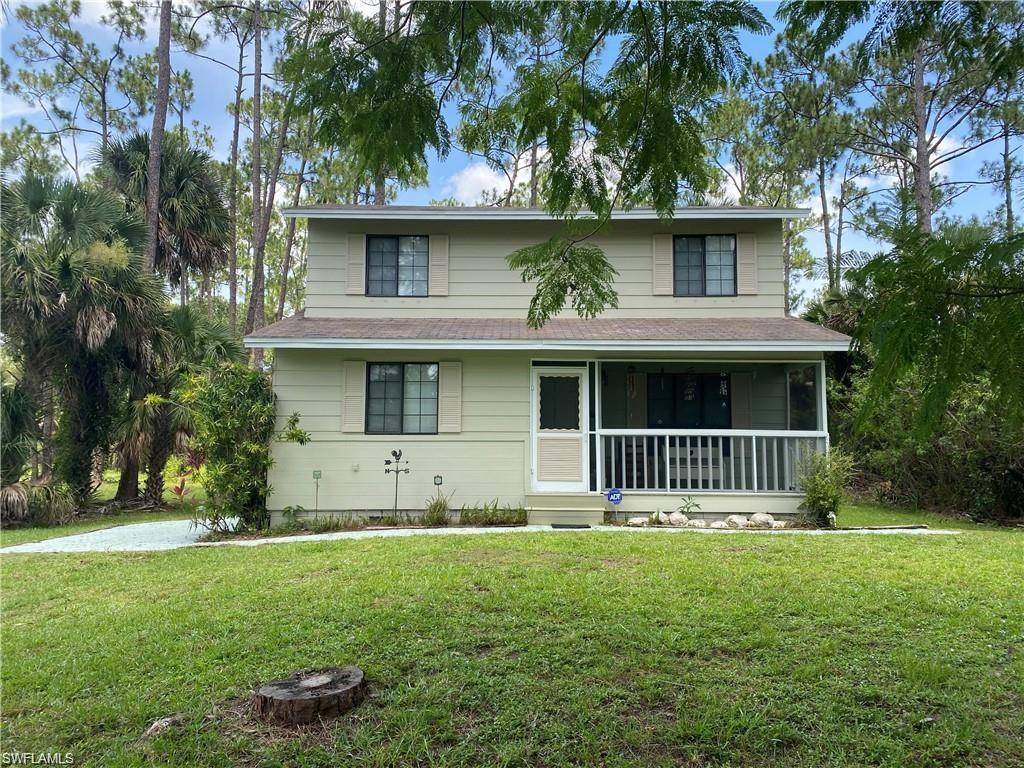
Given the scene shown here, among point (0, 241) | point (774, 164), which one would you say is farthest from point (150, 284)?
point (774, 164)

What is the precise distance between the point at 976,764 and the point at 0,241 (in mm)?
13905

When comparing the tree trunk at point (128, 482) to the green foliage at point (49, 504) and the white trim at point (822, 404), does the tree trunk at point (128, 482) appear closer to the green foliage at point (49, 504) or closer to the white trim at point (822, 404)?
the green foliage at point (49, 504)

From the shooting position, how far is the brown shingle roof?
9617 millimetres

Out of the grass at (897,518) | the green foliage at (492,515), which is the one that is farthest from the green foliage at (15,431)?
the grass at (897,518)

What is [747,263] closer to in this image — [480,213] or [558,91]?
[480,213]

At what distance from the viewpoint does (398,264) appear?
1161 centimetres

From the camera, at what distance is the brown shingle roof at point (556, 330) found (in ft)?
31.6

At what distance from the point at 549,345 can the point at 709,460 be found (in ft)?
10.7

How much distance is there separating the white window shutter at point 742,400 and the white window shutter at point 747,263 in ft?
5.45

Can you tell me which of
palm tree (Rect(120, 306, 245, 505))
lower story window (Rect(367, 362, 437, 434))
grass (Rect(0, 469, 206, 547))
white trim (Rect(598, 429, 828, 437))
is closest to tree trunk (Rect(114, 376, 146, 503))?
palm tree (Rect(120, 306, 245, 505))

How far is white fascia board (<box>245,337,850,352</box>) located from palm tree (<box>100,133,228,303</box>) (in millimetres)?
7580

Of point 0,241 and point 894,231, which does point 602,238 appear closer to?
point 894,231

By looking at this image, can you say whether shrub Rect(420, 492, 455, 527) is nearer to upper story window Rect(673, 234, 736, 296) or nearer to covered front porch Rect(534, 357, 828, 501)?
covered front porch Rect(534, 357, 828, 501)

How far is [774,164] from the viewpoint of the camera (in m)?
20.1
